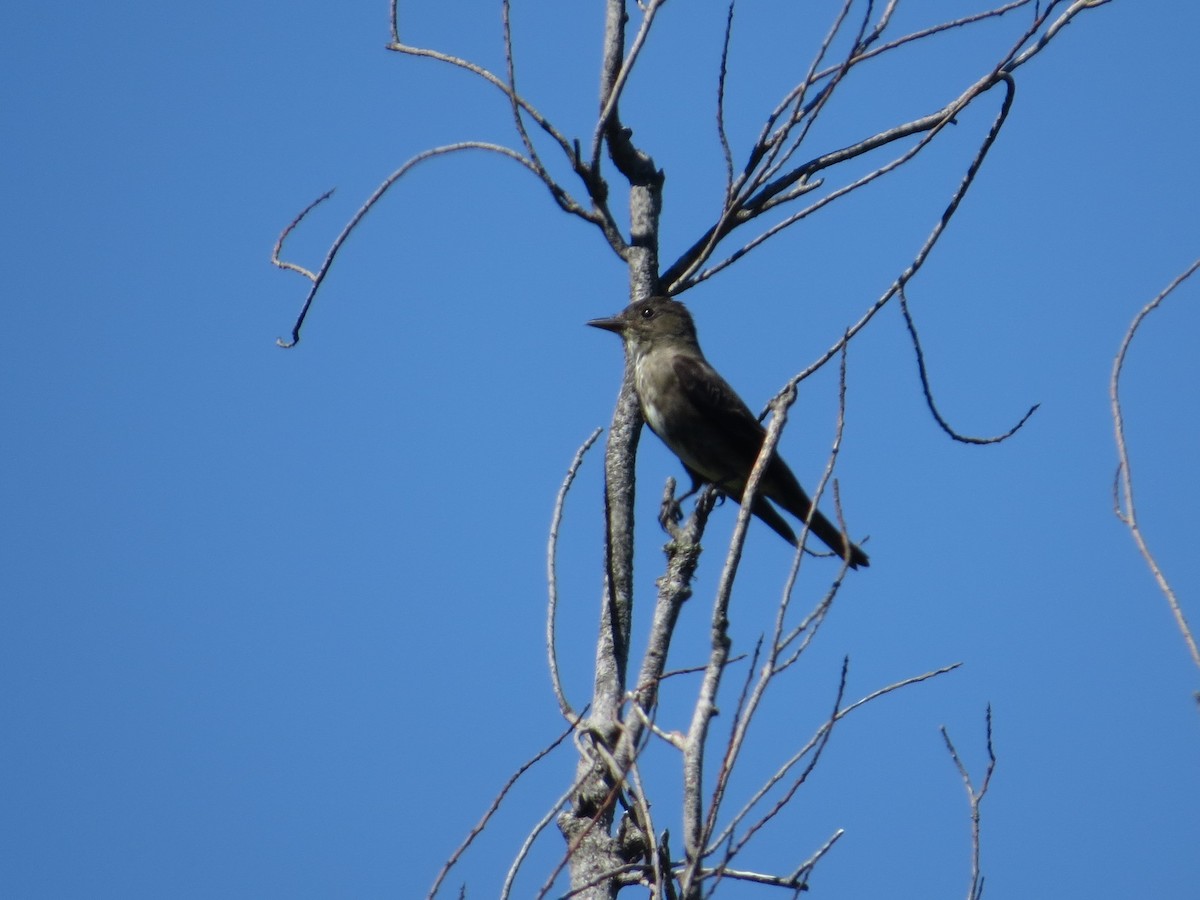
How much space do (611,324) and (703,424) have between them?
666mm

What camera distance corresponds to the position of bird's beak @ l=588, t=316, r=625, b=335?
689cm

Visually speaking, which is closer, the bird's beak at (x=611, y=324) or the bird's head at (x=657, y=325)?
the bird's head at (x=657, y=325)

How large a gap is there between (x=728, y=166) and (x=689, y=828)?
209 cm

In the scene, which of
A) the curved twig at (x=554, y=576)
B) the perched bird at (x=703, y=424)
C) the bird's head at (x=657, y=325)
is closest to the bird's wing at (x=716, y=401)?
the perched bird at (x=703, y=424)

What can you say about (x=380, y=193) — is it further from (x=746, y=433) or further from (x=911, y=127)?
(x=746, y=433)

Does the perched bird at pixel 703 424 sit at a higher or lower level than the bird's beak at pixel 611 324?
lower

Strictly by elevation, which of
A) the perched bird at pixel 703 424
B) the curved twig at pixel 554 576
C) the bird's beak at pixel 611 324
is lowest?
the curved twig at pixel 554 576

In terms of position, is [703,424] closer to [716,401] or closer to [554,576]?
[716,401]

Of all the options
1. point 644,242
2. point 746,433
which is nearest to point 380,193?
point 644,242

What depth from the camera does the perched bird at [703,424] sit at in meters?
6.69

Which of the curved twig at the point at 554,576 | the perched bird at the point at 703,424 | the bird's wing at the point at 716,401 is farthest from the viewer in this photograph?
the bird's wing at the point at 716,401

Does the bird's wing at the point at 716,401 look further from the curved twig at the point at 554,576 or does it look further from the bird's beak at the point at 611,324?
the curved twig at the point at 554,576

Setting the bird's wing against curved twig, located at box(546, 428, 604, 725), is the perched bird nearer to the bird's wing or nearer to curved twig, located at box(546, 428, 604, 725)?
the bird's wing

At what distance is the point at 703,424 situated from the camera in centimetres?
679
